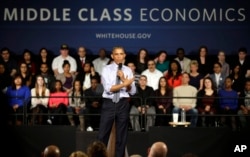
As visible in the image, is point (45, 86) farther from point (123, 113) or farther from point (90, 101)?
point (123, 113)

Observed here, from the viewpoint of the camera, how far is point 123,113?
5.88m

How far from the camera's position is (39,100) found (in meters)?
9.59

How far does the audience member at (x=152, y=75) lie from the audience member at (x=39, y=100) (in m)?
1.87

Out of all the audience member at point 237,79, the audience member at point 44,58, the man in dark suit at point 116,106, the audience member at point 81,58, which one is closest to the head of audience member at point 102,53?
the audience member at point 81,58

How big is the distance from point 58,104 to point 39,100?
360 millimetres

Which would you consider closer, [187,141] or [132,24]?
[187,141]

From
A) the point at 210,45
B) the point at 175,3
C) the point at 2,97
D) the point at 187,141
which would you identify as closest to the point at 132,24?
Result: the point at 175,3

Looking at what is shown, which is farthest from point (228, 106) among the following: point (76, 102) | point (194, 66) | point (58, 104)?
point (58, 104)

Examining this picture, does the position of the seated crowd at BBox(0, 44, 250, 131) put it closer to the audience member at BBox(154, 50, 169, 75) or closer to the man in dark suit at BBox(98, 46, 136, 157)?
the audience member at BBox(154, 50, 169, 75)

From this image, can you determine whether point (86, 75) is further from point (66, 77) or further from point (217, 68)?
point (217, 68)

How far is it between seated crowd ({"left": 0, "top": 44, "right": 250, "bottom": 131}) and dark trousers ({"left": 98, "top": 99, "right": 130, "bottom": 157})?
106 inches

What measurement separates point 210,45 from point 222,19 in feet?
2.12

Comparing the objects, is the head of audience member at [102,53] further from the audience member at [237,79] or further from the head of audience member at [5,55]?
the audience member at [237,79]

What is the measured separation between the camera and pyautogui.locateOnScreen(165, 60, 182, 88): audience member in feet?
32.7
